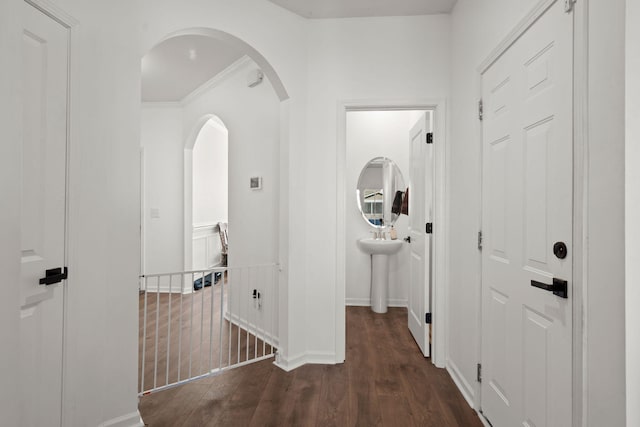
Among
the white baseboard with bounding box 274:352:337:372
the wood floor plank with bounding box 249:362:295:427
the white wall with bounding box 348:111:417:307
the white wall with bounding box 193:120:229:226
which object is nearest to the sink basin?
the white wall with bounding box 348:111:417:307

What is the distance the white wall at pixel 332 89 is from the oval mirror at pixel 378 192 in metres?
1.63

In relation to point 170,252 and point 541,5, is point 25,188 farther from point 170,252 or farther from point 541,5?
point 170,252

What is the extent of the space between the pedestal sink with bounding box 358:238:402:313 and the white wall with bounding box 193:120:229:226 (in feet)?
8.10

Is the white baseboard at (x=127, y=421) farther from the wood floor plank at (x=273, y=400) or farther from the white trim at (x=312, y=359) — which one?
the white trim at (x=312, y=359)

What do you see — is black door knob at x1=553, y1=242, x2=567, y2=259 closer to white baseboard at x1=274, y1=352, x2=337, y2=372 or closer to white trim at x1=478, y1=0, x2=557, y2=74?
white trim at x1=478, y1=0, x2=557, y2=74

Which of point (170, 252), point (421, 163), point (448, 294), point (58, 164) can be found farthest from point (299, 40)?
point (170, 252)

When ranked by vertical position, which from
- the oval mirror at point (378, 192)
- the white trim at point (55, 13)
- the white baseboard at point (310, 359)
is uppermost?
the white trim at point (55, 13)

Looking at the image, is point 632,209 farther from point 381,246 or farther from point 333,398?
point 381,246

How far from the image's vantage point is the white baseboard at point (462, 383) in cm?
210

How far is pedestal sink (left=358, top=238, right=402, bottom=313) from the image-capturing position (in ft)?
12.7

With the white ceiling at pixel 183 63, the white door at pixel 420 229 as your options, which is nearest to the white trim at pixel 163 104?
the white ceiling at pixel 183 63

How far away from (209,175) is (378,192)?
9.92 feet

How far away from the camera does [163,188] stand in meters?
4.89

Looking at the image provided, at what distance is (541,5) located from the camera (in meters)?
1.39
